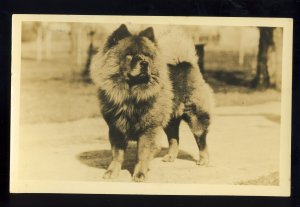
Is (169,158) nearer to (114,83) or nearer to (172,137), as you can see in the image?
(172,137)

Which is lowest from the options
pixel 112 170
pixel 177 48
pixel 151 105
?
pixel 112 170

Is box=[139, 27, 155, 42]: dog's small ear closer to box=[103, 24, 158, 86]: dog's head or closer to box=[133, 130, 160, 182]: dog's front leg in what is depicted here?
box=[103, 24, 158, 86]: dog's head

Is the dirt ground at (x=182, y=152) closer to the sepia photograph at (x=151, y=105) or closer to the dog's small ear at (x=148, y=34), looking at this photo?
the sepia photograph at (x=151, y=105)

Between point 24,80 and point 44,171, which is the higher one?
point 24,80

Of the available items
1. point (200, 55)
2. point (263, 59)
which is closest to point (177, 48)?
point (200, 55)

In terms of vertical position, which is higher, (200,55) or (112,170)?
(200,55)

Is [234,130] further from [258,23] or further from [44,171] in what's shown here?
[44,171]
